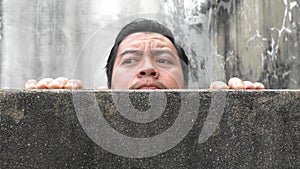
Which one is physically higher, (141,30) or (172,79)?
(141,30)

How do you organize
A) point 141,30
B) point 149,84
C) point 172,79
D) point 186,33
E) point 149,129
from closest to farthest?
1. point 149,129
2. point 149,84
3. point 172,79
4. point 141,30
5. point 186,33

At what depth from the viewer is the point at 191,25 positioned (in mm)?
4082

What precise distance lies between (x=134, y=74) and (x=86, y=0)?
272 centimetres

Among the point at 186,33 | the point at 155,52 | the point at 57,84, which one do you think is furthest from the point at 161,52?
the point at 186,33

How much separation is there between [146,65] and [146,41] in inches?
7.4

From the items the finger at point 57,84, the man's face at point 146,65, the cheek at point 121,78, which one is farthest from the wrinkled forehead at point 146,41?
the finger at point 57,84

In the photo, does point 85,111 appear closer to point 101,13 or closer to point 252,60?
point 252,60

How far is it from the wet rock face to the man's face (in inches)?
20.0

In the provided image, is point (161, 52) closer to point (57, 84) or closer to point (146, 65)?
point (146, 65)

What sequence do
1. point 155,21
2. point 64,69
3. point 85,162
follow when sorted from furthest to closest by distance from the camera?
point 64,69, point 155,21, point 85,162

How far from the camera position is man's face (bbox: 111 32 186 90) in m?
1.53

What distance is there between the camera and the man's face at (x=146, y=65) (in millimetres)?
1525

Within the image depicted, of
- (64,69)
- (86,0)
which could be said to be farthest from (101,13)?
(64,69)

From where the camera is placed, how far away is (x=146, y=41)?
5.68 ft
